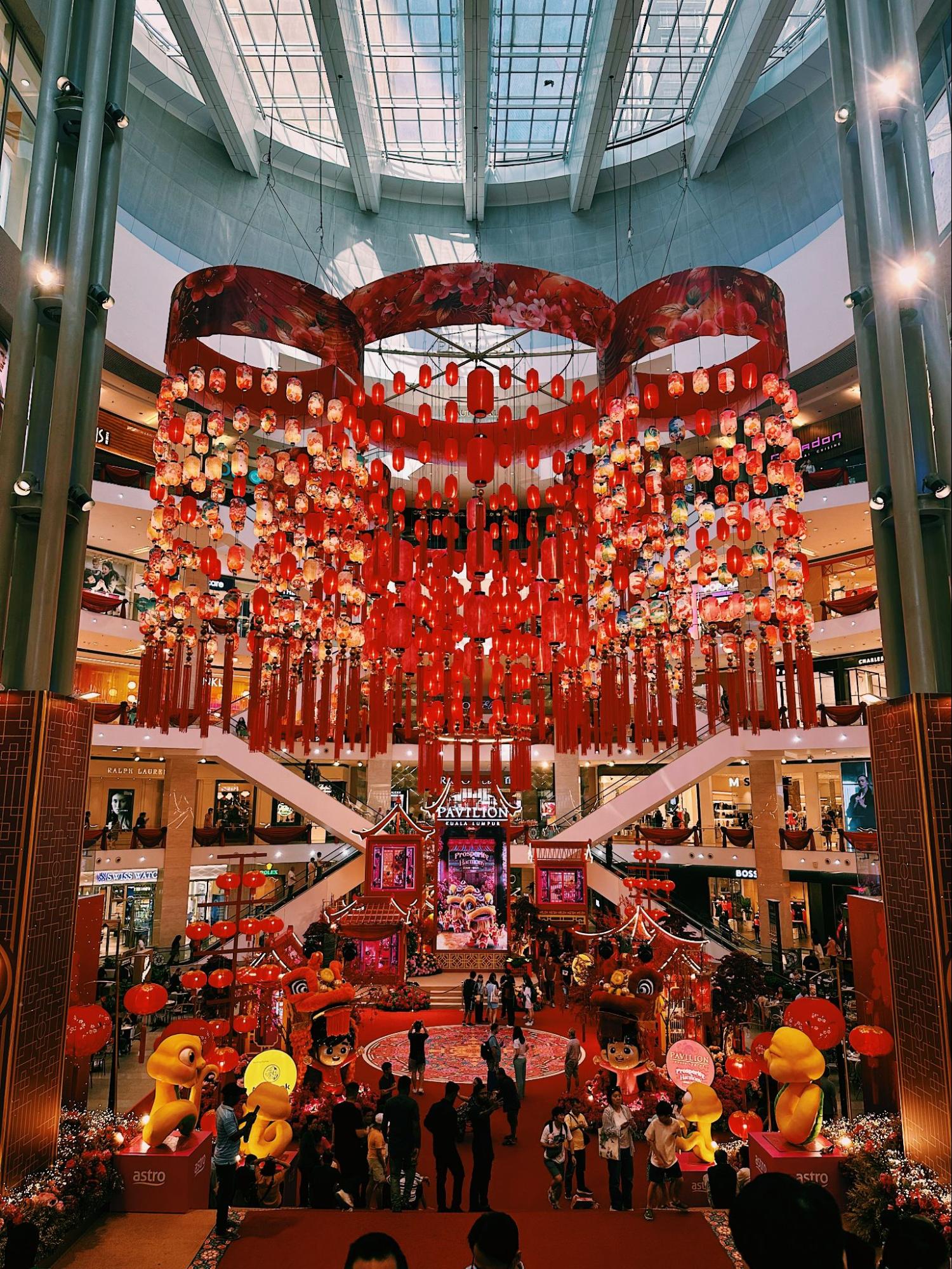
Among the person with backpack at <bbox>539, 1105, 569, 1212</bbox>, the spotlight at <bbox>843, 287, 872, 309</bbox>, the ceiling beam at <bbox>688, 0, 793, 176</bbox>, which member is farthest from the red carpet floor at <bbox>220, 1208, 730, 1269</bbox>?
the ceiling beam at <bbox>688, 0, 793, 176</bbox>

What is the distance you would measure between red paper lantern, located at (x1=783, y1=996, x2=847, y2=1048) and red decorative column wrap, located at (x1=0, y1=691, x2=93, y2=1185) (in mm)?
4513

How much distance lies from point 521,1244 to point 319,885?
12.2 m

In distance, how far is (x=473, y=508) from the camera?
849 centimetres

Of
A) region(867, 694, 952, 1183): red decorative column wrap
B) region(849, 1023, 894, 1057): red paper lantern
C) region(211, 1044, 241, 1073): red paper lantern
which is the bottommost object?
region(211, 1044, 241, 1073): red paper lantern

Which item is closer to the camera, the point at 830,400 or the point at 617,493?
the point at 617,493

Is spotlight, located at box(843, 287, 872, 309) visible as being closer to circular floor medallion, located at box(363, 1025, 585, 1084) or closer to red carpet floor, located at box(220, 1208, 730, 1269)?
red carpet floor, located at box(220, 1208, 730, 1269)

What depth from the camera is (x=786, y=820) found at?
18.1m

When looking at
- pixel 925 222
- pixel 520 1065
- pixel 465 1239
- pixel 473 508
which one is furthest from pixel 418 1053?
pixel 925 222

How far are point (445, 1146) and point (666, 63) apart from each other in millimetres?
15202

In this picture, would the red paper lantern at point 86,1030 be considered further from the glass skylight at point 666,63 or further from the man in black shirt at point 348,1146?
the glass skylight at point 666,63

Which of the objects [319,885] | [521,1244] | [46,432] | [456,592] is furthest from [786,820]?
[46,432]

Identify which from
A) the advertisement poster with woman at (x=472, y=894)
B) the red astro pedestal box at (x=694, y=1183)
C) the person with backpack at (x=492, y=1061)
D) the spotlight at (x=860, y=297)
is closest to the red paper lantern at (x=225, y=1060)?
the person with backpack at (x=492, y=1061)

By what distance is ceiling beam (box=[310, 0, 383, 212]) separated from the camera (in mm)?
10809

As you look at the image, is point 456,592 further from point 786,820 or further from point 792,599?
point 786,820
